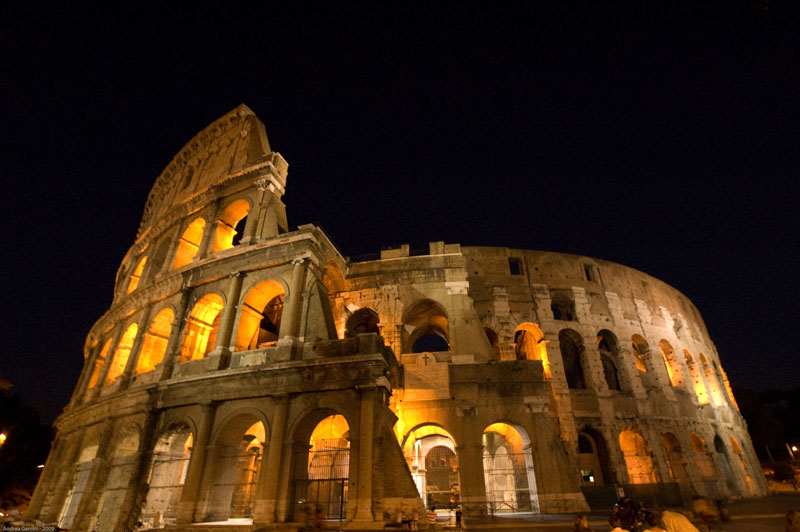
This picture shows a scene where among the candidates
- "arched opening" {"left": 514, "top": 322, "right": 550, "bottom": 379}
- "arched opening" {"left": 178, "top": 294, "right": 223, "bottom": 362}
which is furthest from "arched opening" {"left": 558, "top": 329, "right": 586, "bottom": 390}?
"arched opening" {"left": 178, "top": 294, "right": 223, "bottom": 362}

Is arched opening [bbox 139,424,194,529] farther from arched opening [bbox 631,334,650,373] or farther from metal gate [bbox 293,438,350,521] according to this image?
arched opening [bbox 631,334,650,373]

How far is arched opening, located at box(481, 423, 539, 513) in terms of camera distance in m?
14.6

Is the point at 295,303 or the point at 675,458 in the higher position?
the point at 295,303

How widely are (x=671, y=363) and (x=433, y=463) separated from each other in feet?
45.2

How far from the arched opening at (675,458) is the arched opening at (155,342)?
74.0 ft

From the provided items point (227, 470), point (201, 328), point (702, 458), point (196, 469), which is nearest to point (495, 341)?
point (702, 458)

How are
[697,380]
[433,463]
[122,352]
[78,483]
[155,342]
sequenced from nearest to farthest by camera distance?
[78,483]
[155,342]
[122,352]
[433,463]
[697,380]

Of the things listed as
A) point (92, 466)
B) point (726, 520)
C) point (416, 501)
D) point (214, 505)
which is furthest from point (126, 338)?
point (726, 520)

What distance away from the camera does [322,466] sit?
13.3 metres

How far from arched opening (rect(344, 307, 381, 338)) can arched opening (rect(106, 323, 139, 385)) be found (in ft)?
29.0

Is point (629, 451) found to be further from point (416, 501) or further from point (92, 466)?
point (92, 466)

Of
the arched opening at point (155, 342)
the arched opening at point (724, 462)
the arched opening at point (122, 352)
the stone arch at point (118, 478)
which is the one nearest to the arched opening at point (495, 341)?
the arched opening at point (724, 462)

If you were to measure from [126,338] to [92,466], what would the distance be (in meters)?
5.60

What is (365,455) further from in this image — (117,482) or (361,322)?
(117,482)
